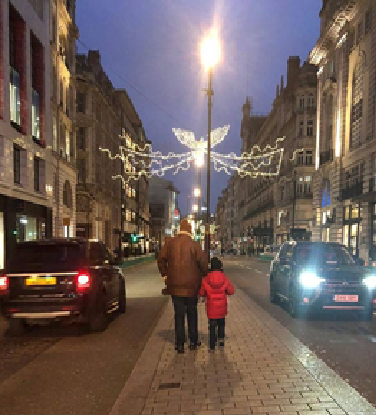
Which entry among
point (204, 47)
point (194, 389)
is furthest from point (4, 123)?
point (194, 389)

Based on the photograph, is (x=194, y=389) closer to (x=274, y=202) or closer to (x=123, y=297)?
(x=123, y=297)

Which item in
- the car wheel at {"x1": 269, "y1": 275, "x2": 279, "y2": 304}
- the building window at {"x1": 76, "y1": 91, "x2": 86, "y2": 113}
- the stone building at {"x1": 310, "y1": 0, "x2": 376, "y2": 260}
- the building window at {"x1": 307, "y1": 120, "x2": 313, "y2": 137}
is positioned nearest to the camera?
the car wheel at {"x1": 269, "y1": 275, "x2": 279, "y2": 304}

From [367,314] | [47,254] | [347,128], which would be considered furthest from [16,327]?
[347,128]

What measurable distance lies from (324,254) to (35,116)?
1984 cm

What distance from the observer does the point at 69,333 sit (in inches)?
300

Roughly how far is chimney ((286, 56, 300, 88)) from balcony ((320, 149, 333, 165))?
966 inches

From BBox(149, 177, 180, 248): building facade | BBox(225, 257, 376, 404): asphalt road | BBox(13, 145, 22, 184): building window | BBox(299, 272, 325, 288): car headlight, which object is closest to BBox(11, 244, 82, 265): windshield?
BBox(225, 257, 376, 404): asphalt road

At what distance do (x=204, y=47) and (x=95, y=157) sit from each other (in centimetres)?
2926

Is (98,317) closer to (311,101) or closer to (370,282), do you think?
(370,282)

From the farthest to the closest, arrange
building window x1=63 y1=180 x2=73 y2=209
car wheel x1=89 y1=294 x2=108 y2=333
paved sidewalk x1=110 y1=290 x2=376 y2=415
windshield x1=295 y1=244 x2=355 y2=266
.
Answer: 1. building window x1=63 y1=180 x2=73 y2=209
2. windshield x1=295 y1=244 x2=355 y2=266
3. car wheel x1=89 y1=294 x2=108 y2=333
4. paved sidewalk x1=110 y1=290 x2=376 y2=415

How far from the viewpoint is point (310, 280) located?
877 centimetres

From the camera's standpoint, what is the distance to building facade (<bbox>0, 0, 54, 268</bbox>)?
19188mm

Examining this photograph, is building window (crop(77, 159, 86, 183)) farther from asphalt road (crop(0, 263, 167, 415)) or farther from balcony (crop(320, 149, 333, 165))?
asphalt road (crop(0, 263, 167, 415))

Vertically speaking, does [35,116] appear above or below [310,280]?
above
